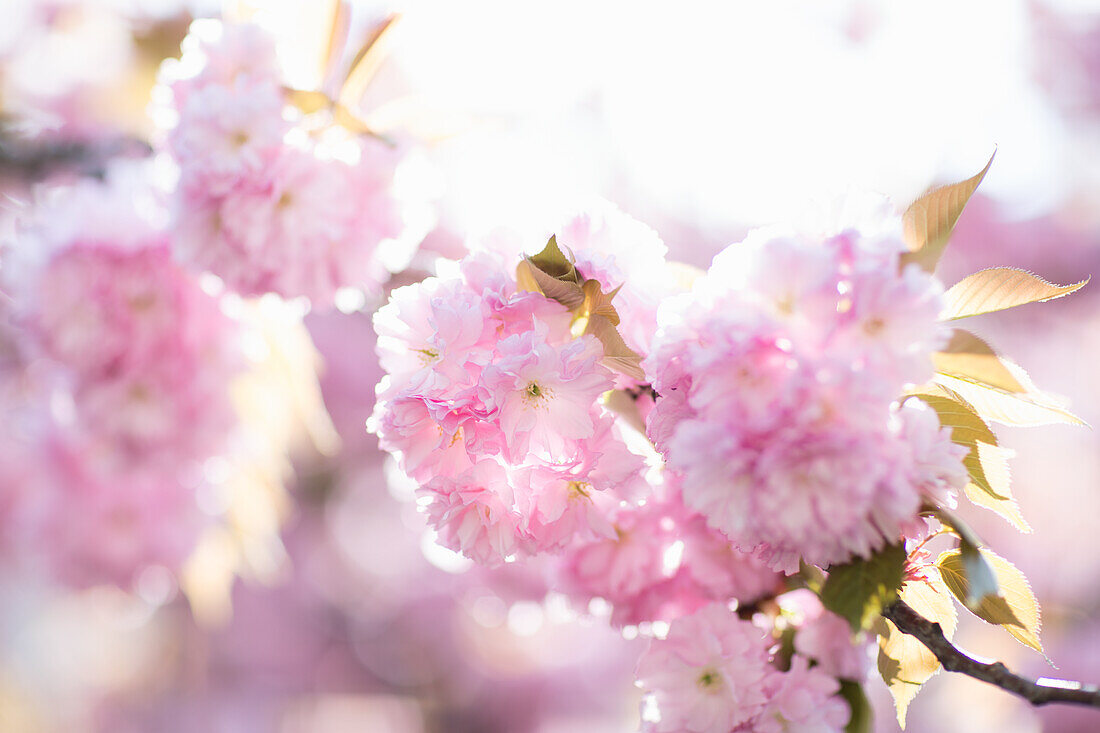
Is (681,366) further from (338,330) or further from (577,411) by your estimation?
(338,330)

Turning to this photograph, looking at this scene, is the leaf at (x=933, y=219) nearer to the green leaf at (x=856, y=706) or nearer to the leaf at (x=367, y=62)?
the green leaf at (x=856, y=706)

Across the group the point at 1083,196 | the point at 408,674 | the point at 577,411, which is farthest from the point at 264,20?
the point at 408,674

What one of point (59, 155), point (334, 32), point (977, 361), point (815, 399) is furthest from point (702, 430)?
point (59, 155)

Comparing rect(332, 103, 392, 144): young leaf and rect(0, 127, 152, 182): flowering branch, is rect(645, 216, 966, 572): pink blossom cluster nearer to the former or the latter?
rect(332, 103, 392, 144): young leaf

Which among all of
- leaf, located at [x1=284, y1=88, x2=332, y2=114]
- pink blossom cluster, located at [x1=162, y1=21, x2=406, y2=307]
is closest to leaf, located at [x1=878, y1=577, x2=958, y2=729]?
pink blossom cluster, located at [x1=162, y1=21, x2=406, y2=307]

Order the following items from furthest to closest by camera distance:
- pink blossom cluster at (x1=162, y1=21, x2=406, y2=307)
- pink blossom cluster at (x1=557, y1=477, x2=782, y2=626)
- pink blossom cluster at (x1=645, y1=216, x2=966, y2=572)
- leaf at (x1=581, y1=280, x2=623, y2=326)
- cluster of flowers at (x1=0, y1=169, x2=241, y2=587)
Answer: cluster of flowers at (x1=0, y1=169, x2=241, y2=587) → pink blossom cluster at (x1=162, y1=21, x2=406, y2=307) → pink blossom cluster at (x1=557, y1=477, x2=782, y2=626) → leaf at (x1=581, y1=280, x2=623, y2=326) → pink blossom cluster at (x1=645, y1=216, x2=966, y2=572)

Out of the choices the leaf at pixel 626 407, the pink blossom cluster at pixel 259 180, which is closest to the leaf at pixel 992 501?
the leaf at pixel 626 407
